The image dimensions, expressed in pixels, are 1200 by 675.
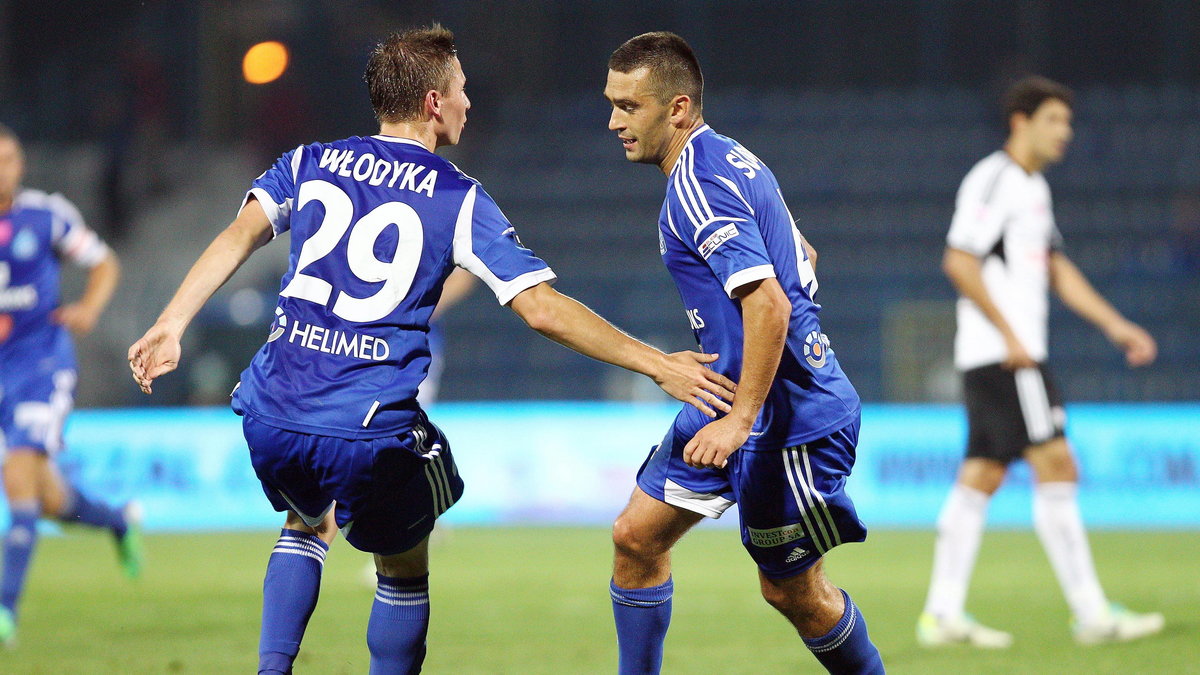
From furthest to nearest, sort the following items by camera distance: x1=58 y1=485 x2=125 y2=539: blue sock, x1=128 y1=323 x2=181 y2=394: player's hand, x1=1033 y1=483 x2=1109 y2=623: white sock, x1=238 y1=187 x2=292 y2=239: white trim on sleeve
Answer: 1. x1=58 y1=485 x2=125 y2=539: blue sock
2. x1=1033 y1=483 x2=1109 y2=623: white sock
3. x1=238 y1=187 x2=292 y2=239: white trim on sleeve
4. x1=128 y1=323 x2=181 y2=394: player's hand

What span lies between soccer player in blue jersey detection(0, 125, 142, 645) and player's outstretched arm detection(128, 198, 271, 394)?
3330 millimetres

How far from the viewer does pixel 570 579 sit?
27.7ft

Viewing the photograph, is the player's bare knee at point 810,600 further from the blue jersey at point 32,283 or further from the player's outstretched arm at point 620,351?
the blue jersey at point 32,283

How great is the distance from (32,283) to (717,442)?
15.7 feet

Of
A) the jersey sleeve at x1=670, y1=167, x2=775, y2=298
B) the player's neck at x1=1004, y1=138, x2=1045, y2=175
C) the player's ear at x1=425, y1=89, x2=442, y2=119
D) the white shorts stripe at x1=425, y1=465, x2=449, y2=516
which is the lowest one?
the white shorts stripe at x1=425, y1=465, x2=449, y2=516

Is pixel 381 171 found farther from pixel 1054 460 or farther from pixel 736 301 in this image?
pixel 1054 460

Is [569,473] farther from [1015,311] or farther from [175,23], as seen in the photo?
[175,23]

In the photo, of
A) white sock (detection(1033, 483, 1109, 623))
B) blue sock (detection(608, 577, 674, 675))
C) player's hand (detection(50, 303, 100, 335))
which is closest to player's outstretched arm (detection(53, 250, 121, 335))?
player's hand (detection(50, 303, 100, 335))

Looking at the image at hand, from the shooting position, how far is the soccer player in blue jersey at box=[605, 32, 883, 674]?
388 cm

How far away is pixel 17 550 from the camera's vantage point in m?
6.43

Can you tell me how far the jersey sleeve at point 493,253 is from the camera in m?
3.75

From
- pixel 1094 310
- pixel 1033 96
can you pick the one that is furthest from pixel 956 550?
pixel 1033 96

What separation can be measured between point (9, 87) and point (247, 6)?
134 inches

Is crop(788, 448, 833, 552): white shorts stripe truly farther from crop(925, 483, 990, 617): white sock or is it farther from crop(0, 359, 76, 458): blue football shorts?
crop(0, 359, 76, 458): blue football shorts
